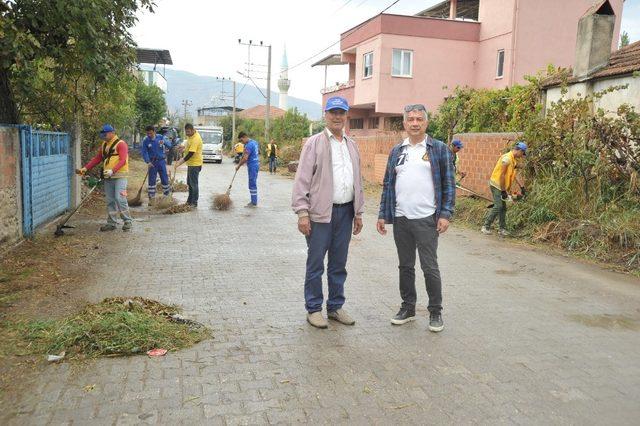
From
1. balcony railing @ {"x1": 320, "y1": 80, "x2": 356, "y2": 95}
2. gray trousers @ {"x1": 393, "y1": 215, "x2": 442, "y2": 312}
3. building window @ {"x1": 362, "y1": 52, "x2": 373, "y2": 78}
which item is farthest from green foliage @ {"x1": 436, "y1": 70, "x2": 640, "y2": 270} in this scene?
balcony railing @ {"x1": 320, "y1": 80, "x2": 356, "y2": 95}

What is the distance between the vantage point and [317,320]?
15.8 feet

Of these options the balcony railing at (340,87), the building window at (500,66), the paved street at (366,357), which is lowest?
the paved street at (366,357)

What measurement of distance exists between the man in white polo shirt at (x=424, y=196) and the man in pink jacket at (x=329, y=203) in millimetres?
406

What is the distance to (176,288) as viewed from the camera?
5969 millimetres

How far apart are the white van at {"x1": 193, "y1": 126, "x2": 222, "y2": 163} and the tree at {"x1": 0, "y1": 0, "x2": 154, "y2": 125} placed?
24.2 metres

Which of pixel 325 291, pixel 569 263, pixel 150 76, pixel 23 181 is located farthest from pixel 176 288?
pixel 150 76

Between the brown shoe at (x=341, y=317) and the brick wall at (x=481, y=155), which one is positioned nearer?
the brown shoe at (x=341, y=317)

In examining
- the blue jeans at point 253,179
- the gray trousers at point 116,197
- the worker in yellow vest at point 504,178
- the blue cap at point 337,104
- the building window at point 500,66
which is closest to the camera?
the blue cap at point 337,104

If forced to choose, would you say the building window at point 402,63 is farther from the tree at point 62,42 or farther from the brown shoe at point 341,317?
the brown shoe at point 341,317

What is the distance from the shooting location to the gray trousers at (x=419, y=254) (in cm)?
473

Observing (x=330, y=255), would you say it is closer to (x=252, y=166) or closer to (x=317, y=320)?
(x=317, y=320)

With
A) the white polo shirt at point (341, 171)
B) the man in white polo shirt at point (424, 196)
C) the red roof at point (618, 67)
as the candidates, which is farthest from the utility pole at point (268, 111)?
the man in white polo shirt at point (424, 196)

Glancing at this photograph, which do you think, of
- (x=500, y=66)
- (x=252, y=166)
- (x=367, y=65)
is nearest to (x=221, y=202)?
(x=252, y=166)

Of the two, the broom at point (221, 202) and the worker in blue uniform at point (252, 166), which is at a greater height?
the worker in blue uniform at point (252, 166)
